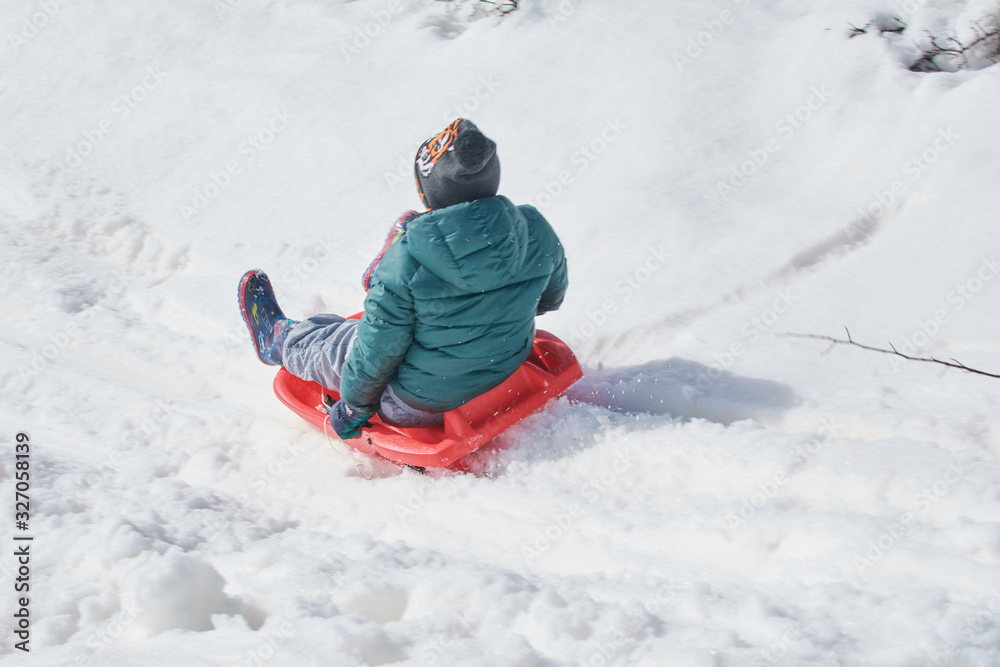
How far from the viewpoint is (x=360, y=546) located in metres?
2.23

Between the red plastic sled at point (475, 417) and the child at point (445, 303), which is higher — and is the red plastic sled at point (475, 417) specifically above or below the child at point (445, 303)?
below

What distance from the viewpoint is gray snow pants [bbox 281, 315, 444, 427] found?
264cm

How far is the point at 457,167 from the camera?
82.9 inches

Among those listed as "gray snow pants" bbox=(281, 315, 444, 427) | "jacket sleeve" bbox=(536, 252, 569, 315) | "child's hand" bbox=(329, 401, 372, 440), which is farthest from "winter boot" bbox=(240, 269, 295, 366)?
"jacket sleeve" bbox=(536, 252, 569, 315)

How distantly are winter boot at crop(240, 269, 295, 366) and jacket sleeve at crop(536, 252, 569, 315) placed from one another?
1018mm

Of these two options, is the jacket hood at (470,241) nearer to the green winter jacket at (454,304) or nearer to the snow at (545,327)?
the green winter jacket at (454,304)

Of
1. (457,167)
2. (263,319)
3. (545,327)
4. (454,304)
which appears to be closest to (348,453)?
(263,319)

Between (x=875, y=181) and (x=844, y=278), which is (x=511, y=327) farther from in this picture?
(x=875, y=181)

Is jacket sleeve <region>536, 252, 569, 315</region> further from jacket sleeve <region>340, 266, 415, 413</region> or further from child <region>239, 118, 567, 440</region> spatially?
jacket sleeve <region>340, 266, 415, 413</region>

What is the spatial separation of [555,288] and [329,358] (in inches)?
32.5

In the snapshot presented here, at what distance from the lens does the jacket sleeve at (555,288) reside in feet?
8.54

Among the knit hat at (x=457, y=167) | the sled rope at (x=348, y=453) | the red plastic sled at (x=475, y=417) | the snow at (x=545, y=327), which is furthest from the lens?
the sled rope at (x=348, y=453)

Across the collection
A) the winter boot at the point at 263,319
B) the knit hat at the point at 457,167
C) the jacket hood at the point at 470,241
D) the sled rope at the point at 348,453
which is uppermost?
the knit hat at the point at 457,167

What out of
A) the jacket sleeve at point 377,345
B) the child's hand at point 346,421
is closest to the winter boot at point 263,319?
the child's hand at point 346,421
